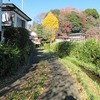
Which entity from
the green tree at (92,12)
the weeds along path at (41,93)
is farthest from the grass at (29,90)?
the green tree at (92,12)

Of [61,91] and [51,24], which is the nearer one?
[61,91]

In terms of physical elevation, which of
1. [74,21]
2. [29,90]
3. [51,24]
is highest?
[74,21]

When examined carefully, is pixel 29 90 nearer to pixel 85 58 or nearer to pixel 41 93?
pixel 41 93

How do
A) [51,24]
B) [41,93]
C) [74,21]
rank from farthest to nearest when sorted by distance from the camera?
[74,21] → [51,24] → [41,93]

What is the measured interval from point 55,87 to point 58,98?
5.91 feet

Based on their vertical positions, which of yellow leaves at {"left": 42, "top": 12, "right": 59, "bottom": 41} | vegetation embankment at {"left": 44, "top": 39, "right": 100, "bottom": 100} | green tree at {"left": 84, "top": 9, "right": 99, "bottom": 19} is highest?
green tree at {"left": 84, "top": 9, "right": 99, "bottom": 19}

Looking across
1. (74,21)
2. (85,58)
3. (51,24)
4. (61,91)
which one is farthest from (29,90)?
(74,21)

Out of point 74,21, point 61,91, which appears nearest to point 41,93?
point 61,91

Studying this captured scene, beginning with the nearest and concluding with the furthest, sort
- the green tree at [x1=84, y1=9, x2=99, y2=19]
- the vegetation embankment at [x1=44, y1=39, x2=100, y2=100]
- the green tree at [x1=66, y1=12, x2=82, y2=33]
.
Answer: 1. the vegetation embankment at [x1=44, y1=39, x2=100, y2=100]
2. the green tree at [x1=66, y1=12, x2=82, y2=33]
3. the green tree at [x1=84, y1=9, x2=99, y2=19]

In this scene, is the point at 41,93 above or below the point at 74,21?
below

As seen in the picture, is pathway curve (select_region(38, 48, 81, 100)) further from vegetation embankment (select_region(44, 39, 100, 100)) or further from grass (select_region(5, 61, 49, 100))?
vegetation embankment (select_region(44, 39, 100, 100))

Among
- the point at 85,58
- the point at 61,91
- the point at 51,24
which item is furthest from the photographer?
the point at 51,24

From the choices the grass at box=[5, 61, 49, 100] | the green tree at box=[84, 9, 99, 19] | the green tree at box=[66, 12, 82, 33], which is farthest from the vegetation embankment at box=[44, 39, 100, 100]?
the green tree at box=[84, 9, 99, 19]

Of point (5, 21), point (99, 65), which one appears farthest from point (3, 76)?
point (5, 21)
